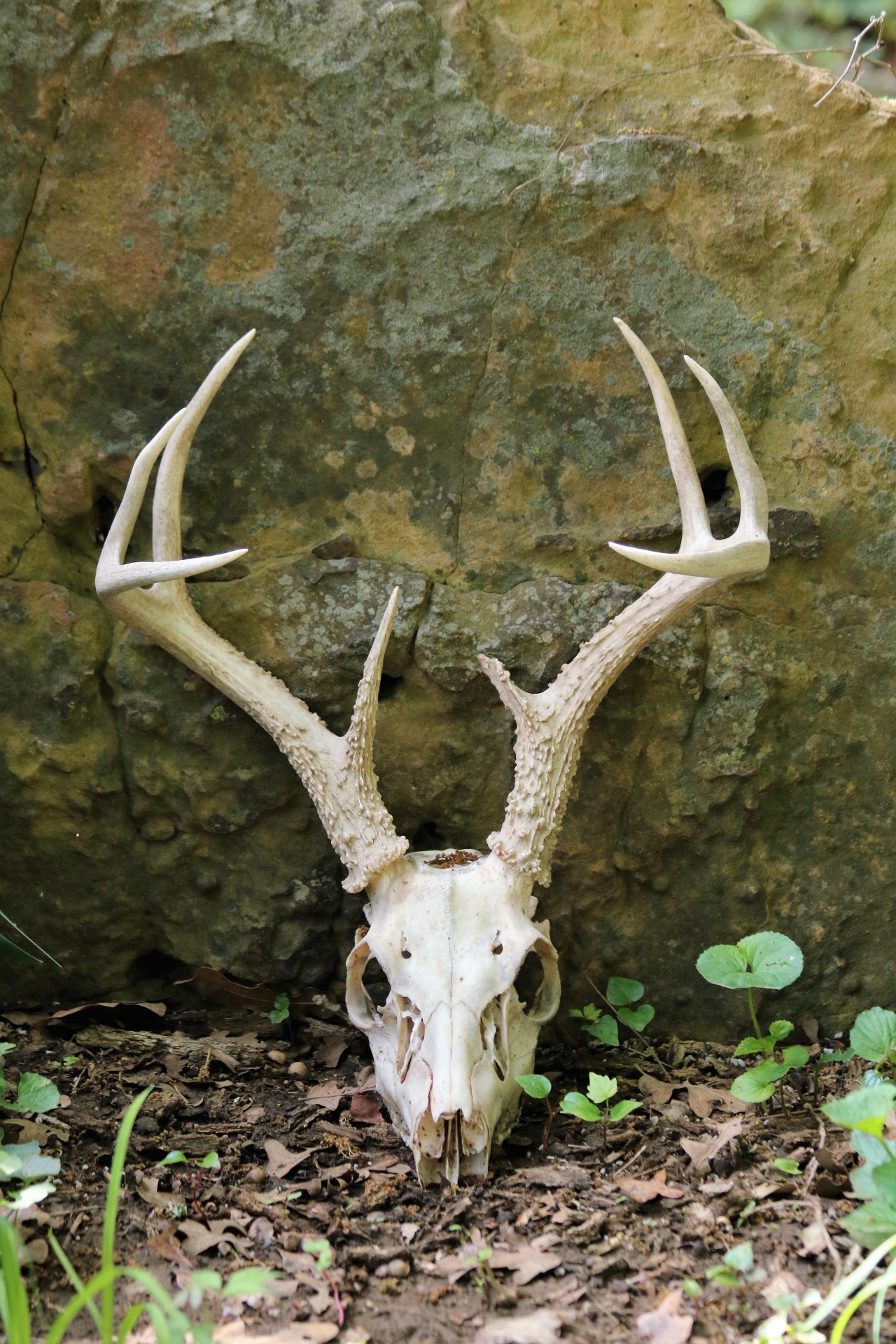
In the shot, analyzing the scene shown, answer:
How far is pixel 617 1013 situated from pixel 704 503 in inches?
60.6

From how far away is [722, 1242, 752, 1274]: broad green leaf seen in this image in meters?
2.06

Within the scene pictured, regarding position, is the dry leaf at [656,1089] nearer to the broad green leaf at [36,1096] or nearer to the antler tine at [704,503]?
the antler tine at [704,503]

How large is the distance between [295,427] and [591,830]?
4.90 feet

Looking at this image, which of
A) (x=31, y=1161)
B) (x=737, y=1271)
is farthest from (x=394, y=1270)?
(x=31, y=1161)

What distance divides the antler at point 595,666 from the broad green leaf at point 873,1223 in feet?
3.60

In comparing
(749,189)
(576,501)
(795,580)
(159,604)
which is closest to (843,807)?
(795,580)

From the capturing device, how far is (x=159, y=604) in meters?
2.98

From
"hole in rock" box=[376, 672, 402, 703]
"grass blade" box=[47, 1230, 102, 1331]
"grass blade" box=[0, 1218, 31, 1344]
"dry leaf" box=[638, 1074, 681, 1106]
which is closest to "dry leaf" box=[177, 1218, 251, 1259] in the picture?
"grass blade" box=[47, 1230, 102, 1331]

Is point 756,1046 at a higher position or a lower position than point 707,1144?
higher

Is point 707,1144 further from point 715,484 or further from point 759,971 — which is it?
point 715,484

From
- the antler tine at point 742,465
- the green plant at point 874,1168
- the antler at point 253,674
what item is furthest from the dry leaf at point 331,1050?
the antler tine at point 742,465

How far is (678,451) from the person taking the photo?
9.64 ft

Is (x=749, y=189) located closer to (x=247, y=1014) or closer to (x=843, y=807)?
(x=843, y=807)

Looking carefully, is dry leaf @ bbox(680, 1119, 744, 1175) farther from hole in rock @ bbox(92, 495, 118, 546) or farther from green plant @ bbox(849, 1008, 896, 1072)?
hole in rock @ bbox(92, 495, 118, 546)
